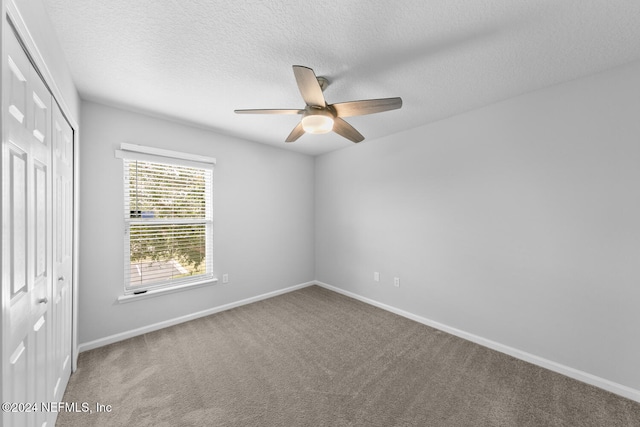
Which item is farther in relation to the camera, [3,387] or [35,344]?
[35,344]

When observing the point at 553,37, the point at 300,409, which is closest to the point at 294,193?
the point at 300,409

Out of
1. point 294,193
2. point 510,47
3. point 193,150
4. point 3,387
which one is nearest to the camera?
point 3,387

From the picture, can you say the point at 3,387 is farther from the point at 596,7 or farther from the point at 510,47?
the point at 596,7

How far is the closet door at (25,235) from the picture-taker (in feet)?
2.97

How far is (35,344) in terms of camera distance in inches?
48.2

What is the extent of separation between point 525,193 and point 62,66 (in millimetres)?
3906

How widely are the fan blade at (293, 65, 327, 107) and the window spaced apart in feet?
6.52

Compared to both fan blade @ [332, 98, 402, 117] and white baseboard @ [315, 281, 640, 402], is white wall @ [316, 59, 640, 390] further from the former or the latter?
fan blade @ [332, 98, 402, 117]

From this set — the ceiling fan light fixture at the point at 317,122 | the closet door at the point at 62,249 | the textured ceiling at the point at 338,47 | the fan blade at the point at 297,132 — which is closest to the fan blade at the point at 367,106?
the ceiling fan light fixture at the point at 317,122

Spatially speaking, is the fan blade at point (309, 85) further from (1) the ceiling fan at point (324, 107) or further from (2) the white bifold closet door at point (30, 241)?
(2) the white bifold closet door at point (30, 241)

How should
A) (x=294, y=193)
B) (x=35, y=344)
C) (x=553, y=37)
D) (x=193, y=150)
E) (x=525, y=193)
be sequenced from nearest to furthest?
(x=35, y=344) → (x=553, y=37) → (x=525, y=193) → (x=193, y=150) → (x=294, y=193)

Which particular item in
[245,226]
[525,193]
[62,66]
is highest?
[62,66]

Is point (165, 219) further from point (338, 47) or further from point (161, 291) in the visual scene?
point (338, 47)

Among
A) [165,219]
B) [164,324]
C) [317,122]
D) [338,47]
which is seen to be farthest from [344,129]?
[164,324]
